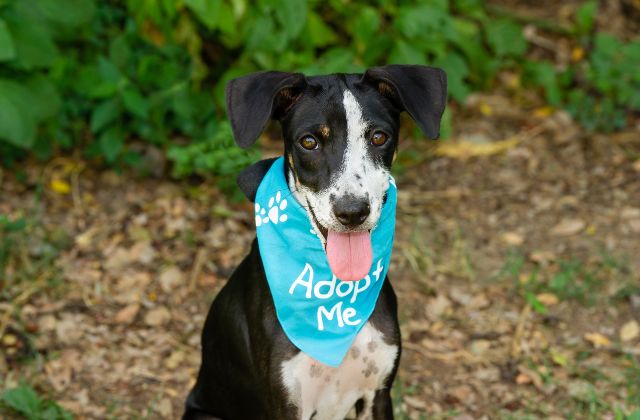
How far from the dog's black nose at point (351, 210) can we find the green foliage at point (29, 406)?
214cm

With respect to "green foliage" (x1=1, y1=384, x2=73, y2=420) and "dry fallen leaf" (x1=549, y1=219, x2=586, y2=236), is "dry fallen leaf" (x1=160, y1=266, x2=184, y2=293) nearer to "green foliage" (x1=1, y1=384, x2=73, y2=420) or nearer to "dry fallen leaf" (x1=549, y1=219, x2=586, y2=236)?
"green foliage" (x1=1, y1=384, x2=73, y2=420)

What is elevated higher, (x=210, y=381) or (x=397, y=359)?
(x=397, y=359)

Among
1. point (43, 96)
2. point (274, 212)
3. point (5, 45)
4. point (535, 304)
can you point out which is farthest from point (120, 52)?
point (535, 304)

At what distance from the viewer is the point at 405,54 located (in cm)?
644

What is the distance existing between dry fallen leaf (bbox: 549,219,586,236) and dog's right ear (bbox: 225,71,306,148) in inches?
132

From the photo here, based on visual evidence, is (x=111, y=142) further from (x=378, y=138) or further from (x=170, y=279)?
(x=378, y=138)

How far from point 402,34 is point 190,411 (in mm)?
3320

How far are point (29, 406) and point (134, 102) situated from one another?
2.21m

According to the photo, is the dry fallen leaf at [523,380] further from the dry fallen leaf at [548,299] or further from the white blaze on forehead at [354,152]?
the white blaze on forehead at [354,152]

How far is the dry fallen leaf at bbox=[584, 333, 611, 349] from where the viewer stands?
5.43 metres

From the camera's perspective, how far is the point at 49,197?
642 centimetres

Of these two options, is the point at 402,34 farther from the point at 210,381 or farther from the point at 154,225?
the point at 210,381

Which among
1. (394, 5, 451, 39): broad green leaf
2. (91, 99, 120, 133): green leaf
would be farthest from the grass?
(394, 5, 451, 39): broad green leaf

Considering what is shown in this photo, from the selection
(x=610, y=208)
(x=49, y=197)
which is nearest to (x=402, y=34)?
(x=610, y=208)
